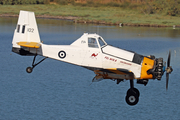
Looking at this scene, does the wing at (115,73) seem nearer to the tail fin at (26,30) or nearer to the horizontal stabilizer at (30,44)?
the horizontal stabilizer at (30,44)

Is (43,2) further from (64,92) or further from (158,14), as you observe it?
(64,92)

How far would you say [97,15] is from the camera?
3844 inches

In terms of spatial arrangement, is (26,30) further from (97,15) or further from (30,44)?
(97,15)

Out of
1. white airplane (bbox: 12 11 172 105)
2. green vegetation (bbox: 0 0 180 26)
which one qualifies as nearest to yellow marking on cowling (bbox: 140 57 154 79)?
white airplane (bbox: 12 11 172 105)

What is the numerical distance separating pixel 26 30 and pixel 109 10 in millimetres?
85500

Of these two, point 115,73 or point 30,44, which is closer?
point 115,73

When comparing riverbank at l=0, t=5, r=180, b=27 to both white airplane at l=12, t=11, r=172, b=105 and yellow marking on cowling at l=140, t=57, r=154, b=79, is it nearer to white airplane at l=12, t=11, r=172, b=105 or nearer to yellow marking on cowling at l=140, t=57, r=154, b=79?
white airplane at l=12, t=11, r=172, b=105

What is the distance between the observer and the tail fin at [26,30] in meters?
24.1

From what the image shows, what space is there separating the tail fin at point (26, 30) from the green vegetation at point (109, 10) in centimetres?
6181

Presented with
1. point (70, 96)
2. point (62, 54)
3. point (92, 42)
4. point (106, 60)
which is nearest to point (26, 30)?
point (62, 54)

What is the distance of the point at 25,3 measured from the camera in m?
117

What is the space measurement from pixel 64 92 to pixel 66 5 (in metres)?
84.9

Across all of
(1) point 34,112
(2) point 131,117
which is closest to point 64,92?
(1) point 34,112

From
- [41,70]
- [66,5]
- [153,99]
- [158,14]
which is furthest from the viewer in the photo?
[66,5]
